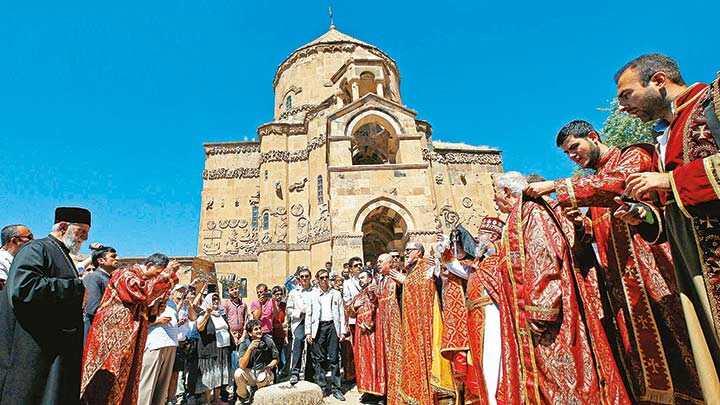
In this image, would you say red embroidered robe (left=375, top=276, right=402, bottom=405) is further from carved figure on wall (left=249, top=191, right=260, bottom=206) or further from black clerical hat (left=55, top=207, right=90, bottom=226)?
carved figure on wall (left=249, top=191, right=260, bottom=206)

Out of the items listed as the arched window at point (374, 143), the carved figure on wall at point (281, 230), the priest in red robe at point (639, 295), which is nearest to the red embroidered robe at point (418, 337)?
the priest in red robe at point (639, 295)

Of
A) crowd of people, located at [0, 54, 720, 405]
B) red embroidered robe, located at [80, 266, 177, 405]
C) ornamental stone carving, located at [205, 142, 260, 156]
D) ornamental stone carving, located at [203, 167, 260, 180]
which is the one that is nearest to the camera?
crowd of people, located at [0, 54, 720, 405]

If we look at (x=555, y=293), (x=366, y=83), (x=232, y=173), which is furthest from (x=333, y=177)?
(x=555, y=293)

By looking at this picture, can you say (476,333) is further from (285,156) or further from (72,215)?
(285,156)

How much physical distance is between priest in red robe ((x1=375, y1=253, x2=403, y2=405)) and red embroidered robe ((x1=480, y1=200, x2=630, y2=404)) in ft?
8.96

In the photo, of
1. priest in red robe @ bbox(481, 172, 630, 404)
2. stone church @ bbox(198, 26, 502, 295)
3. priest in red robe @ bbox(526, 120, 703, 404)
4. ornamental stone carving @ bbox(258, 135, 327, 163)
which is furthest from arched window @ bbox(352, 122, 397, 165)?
priest in red robe @ bbox(526, 120, 703, 404)

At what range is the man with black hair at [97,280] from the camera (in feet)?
15.4

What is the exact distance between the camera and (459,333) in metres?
4.04

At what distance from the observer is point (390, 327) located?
19.7 feet

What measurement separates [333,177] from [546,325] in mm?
14855

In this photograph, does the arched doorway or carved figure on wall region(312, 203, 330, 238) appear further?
carved figure on wall region(312, 203, 330, 238)

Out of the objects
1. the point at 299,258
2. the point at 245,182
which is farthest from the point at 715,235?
the point at 245,182

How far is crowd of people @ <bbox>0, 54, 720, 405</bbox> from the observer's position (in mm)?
2184

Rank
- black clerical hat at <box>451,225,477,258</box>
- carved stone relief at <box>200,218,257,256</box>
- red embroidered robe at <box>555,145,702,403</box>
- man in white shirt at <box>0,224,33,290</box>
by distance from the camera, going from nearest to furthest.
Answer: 1. red embroidered robe at <box>555,145,702,403</box>
2. black clerical hat at <box>451,225,477,258</box>
3. man in white shirt at <box>0,224,33,290</box>
4. carved stone relief at <box>200,218,257,256</box>
